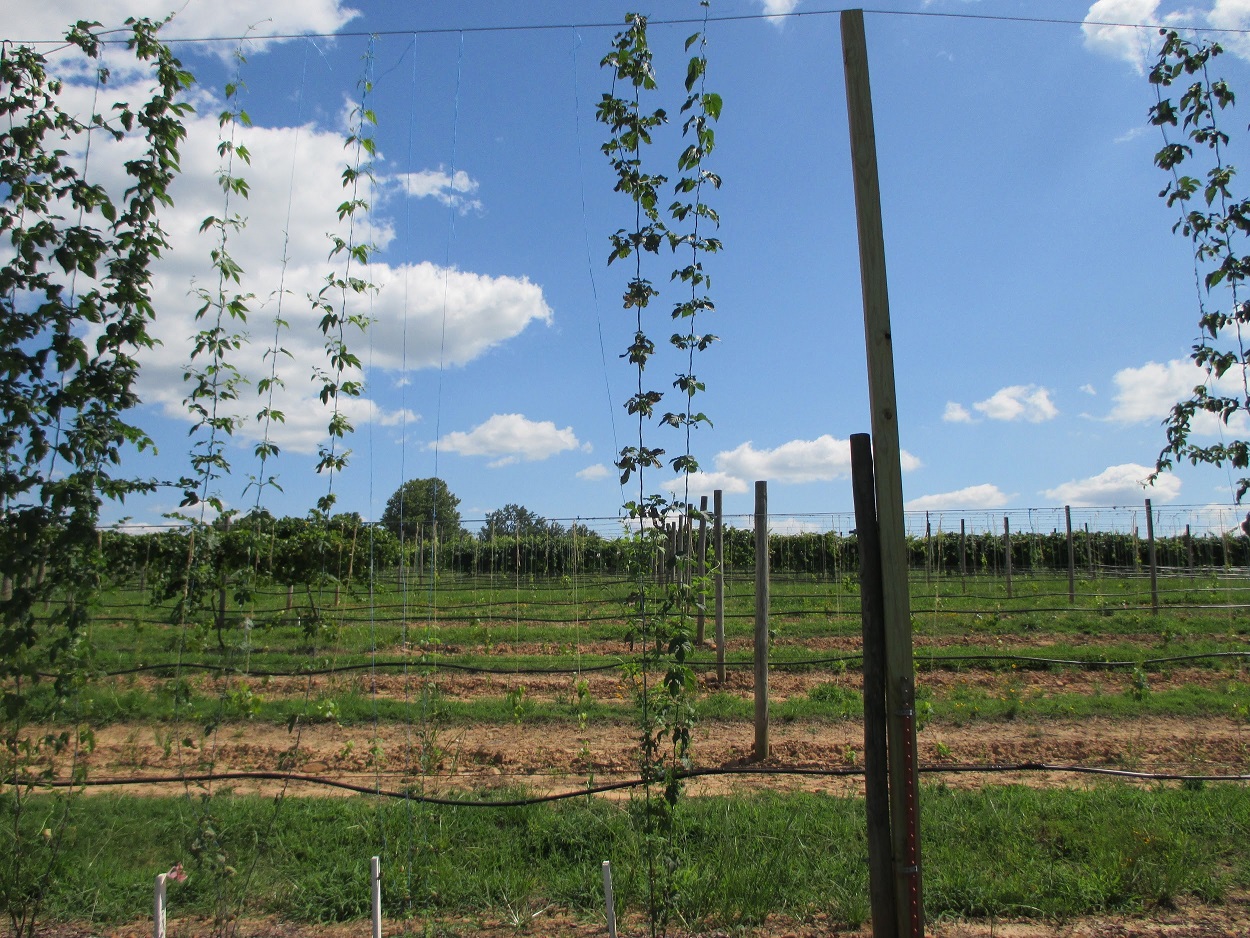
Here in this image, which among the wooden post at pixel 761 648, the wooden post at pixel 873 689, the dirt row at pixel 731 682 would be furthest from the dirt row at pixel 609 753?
the wooden post at pixel 873 689

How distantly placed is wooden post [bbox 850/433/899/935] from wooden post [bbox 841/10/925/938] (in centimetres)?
5

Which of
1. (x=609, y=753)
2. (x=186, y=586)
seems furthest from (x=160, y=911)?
(x=609, y=753)

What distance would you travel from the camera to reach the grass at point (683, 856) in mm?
3770

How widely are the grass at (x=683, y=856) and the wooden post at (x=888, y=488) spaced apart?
1191 millimetres

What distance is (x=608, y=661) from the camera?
10.7 m

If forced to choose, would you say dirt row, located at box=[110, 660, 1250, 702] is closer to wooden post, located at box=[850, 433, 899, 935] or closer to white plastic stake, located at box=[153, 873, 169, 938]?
white plastic stake, located at box=[153, 873, 169, 938]

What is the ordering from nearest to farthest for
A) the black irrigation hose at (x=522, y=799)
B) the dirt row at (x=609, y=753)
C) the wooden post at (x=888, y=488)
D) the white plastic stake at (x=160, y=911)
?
the wooden post at (x=888, y=488)
the white plastic stake at (x=160, y=911)
the black irrigation hose at (x=522, y=799)
the dirt row at (x=609, y=753)

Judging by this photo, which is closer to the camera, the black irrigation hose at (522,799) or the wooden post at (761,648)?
the black irrigation hose at (522,799)

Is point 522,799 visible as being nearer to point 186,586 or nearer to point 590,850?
point 590,850

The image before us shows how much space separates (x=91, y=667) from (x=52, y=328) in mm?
1439

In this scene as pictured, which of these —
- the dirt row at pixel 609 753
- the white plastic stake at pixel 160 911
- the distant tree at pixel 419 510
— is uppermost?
the distant tree at pixel 419 510

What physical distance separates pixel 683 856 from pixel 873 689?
1.61 meters

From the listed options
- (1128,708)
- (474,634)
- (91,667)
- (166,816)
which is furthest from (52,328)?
(474,634)

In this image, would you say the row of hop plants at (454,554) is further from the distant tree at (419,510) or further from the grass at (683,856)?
the grass at (683,856)
